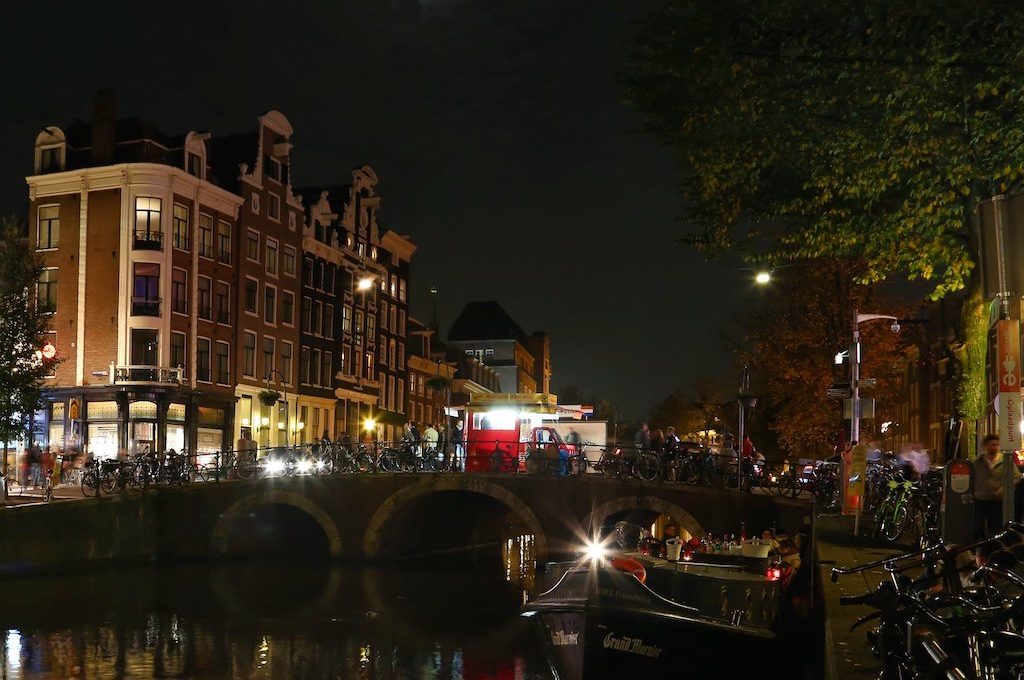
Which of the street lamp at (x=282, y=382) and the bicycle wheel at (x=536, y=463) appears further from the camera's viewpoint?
the street lamp at (x=282, y=382)

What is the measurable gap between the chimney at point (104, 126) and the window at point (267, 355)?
1130cm

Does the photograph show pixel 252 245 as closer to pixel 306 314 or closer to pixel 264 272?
pixel 264 272

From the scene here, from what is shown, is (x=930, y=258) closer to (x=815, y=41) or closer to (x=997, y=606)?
(x=815, y=41)

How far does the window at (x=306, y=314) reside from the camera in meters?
56.0

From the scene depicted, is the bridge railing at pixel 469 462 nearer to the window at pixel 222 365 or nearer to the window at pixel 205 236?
the window at pixel 222 365

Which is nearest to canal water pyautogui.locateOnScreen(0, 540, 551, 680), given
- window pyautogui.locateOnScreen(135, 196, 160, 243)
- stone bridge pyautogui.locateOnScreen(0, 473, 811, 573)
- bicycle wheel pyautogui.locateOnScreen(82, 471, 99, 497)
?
stone bridge pyautogui.locateOnScreen(0, 473, 811, 573)

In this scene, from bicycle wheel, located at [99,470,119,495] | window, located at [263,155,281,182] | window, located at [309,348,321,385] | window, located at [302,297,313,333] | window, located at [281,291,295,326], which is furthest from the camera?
window, located at [309,348,321,385]

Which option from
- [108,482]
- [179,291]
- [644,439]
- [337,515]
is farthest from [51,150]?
[644,439]

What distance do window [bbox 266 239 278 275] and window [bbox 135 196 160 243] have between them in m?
7.95

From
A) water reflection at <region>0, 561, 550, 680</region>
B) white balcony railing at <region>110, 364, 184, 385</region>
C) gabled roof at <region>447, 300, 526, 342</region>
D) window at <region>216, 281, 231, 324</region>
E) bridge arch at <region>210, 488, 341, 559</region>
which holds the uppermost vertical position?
gabled roof at <region>447, 300, 526, 342</region>

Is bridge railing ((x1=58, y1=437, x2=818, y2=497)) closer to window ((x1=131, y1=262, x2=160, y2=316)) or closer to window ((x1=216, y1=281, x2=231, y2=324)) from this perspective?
window ((x1=131, y1=262, x2=160, y2=316))

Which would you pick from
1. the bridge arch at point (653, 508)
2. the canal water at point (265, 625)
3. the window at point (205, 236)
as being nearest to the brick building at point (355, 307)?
the window at point (205, 236)

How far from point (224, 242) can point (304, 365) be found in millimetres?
9121

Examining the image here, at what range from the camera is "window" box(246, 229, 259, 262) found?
2003 inches
